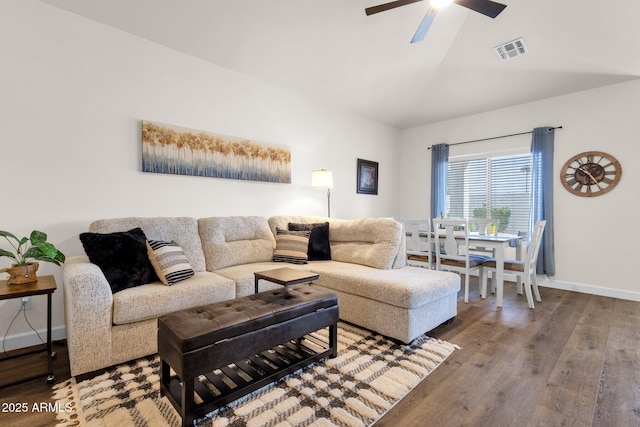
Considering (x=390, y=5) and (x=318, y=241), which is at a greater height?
(x=390, y=5)

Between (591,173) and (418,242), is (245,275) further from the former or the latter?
(591,173)

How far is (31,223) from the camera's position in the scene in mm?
2271

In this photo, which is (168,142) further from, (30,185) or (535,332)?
(535,332)

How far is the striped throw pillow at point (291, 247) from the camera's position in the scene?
3.18 meters

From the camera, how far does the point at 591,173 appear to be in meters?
3.84

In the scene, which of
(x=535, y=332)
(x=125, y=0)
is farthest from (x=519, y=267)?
(x=125, y=0)

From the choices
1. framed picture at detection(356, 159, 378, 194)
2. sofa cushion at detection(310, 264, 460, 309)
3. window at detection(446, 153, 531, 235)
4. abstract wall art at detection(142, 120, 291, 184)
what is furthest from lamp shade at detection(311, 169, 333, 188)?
window at detection(446, 153, 531, 235)

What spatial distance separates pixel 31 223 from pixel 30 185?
11.5 inches

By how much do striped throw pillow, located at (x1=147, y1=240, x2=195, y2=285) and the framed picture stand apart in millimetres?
3296

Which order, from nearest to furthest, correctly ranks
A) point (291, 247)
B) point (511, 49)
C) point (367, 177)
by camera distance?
1. point (291, 247)
2. point (511, 49)
3. point (367, 177)

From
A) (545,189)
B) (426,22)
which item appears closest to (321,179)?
(426,22)

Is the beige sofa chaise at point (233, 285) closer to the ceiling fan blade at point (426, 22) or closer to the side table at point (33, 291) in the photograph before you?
the side table at point (33, 291)

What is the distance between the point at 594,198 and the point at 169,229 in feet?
16.6

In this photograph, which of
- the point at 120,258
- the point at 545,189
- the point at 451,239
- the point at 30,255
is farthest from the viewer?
the point at 545,189
